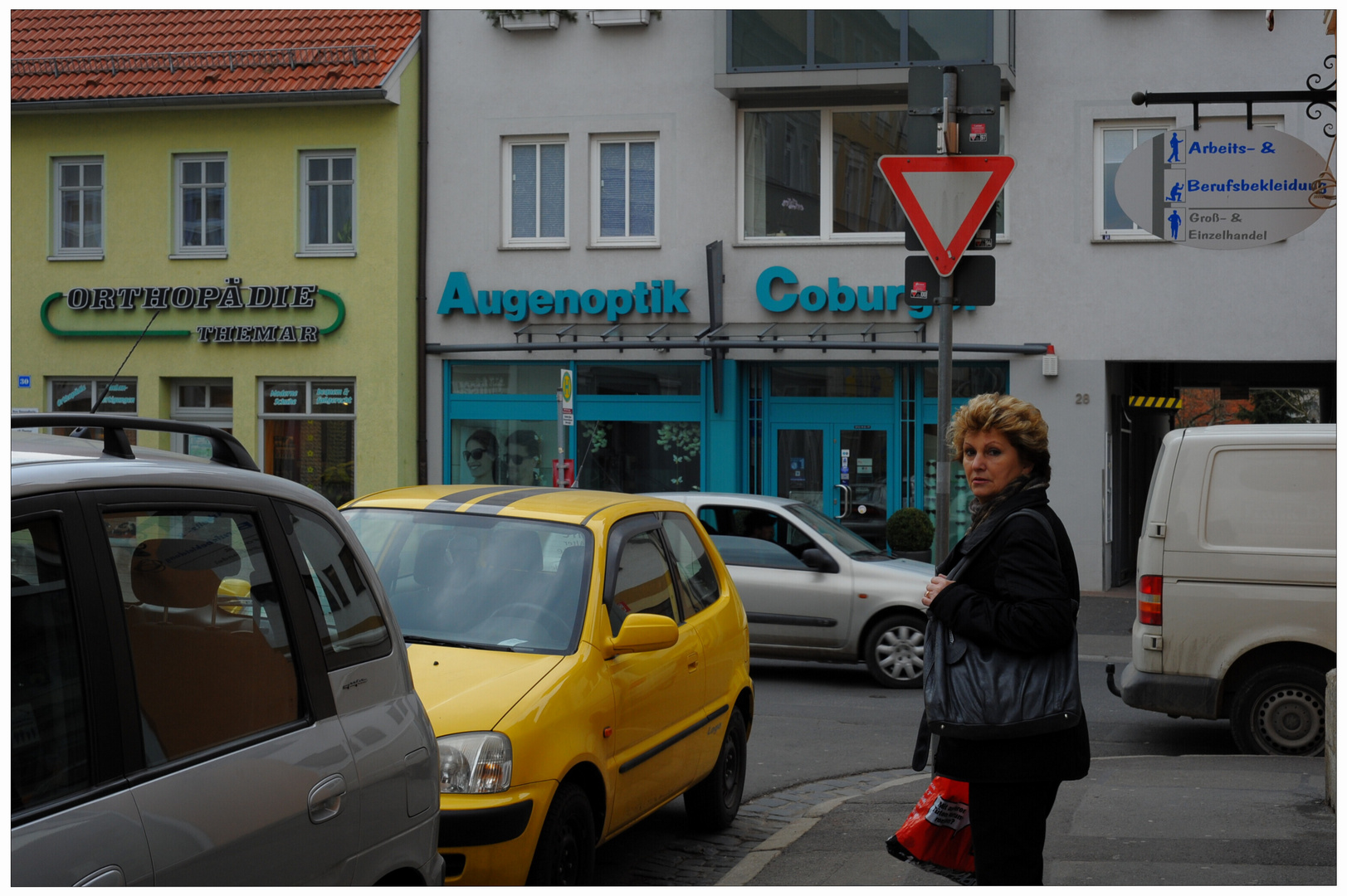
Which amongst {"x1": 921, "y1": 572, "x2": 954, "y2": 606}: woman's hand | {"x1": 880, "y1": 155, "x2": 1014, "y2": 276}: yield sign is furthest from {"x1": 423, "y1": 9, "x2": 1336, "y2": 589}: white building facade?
{"x1": 921, "y1": 572, "x2": 954, "y2": 606}: woman's hand

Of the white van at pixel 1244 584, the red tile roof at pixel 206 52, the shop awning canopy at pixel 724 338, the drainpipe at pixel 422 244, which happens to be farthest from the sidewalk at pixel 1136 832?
the red tile roof at pixel 206 52

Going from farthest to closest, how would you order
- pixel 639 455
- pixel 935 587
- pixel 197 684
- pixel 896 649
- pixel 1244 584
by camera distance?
pixel 639 455
pixel 896 649
pixel 1244 584
pixel 935 587
pixel 197 684

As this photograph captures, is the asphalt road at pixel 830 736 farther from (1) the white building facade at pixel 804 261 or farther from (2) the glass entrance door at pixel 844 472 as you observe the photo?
(1) the white building facade at pixel 804 261

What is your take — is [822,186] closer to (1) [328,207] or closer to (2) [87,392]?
(1) [328,207]

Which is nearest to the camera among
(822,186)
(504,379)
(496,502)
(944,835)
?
(944,835)

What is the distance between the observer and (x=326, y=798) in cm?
300

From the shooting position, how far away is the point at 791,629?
11617 millimetres

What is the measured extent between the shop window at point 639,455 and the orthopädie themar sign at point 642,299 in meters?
1.67

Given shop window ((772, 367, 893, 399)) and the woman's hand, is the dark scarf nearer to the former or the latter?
the woman's hand

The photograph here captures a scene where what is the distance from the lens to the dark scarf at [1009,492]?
13.2 feet

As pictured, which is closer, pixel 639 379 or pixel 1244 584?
pixel 1244 584

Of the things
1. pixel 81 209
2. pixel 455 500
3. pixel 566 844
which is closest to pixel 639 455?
pixel 81 209

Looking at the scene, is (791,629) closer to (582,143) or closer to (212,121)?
(582,143)

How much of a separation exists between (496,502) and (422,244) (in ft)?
52.1
